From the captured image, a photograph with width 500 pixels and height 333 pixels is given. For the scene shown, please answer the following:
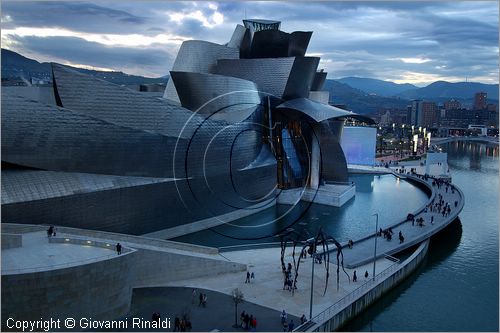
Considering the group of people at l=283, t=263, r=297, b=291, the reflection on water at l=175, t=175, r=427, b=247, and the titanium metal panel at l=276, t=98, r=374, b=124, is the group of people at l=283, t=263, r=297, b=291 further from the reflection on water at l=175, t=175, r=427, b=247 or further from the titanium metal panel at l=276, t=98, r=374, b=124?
the titanium metal panel at l=276, t=98, r=374, b=124

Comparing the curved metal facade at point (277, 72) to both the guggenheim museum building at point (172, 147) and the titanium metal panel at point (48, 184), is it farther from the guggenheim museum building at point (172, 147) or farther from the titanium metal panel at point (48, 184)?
the titanium metal panel at point (48, 184)

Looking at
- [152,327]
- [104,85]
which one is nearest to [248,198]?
[104,85]

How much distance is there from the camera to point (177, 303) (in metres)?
18.8

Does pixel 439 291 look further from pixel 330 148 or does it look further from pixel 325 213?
pixel 330 148

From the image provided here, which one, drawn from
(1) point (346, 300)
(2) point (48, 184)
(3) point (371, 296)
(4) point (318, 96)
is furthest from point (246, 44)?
(1) point (346, 300)

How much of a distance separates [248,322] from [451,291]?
37.7 feet

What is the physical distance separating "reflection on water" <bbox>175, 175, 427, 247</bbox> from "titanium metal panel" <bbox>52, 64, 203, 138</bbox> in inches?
270

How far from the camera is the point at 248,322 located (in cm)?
1681

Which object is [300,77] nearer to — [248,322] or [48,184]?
[48,184]

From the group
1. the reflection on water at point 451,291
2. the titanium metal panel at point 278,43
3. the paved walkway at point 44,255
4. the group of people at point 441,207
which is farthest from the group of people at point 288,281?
the titanium metal panel at point 278,43

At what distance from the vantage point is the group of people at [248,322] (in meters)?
16.7

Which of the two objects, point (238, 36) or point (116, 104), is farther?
point (238, 36)

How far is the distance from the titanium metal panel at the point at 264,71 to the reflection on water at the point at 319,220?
9949 mm

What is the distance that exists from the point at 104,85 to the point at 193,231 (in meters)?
10.8
